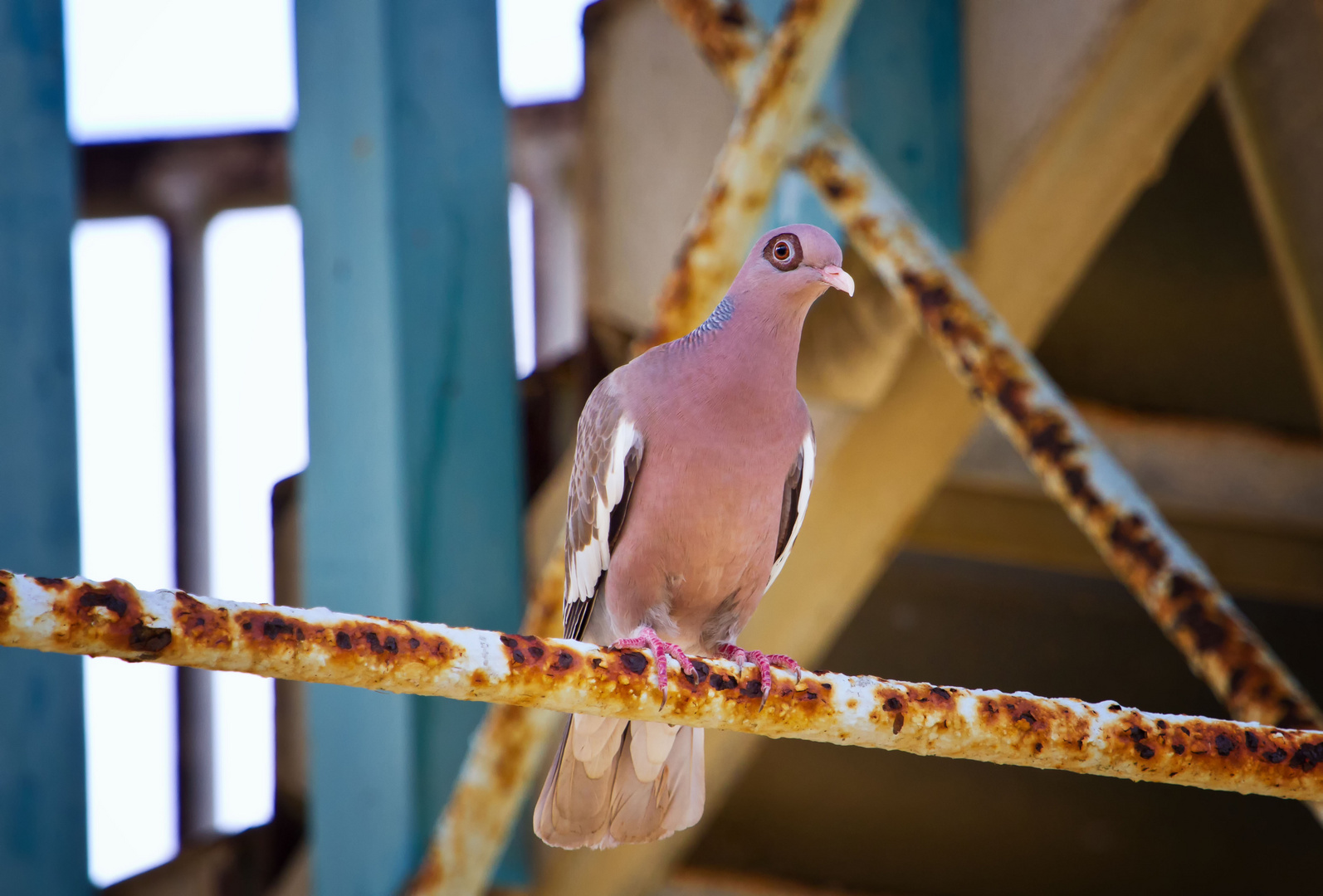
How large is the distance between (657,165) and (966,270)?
1.59 meters

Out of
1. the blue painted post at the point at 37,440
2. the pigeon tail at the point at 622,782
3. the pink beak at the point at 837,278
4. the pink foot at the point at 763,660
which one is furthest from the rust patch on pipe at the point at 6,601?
the blue painted post at the point at 37,440

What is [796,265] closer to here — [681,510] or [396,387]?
[681,510]

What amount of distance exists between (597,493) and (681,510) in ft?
0.73

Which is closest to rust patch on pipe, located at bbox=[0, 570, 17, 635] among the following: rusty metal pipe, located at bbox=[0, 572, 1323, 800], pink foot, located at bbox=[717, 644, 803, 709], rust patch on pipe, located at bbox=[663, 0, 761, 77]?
rusty metal pipe, located at bbox=[0, 572, 1323, 800]

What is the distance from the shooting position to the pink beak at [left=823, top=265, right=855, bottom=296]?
2.06 metres

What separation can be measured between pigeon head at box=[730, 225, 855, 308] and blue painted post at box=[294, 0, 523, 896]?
2537 mm

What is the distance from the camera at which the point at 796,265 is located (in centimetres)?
213

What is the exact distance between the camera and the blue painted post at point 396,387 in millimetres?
4574

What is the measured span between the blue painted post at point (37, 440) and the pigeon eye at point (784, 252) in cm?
327

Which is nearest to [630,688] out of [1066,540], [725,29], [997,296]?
[725,29]

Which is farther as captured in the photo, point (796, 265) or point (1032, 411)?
point (1032, 411)

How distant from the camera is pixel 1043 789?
6.68 m

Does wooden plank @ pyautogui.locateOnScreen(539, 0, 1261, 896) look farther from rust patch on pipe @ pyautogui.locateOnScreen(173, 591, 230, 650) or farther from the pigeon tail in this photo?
rust patch on pipe @ pyautogui.locateOnScreen(173, 591, 230, 650)

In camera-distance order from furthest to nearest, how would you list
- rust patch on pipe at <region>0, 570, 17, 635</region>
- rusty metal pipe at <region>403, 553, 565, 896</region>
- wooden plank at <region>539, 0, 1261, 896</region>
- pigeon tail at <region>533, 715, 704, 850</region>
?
wooden plank at <region>539, 0, 1261, 896</region>
rusty metal pipe at <region>403, 553, 565, 896</region>
pigeon tail at <region>533, 715, 704, 850</region>
rust patch on pipe at <region>0, 570, 17, 635</region>
